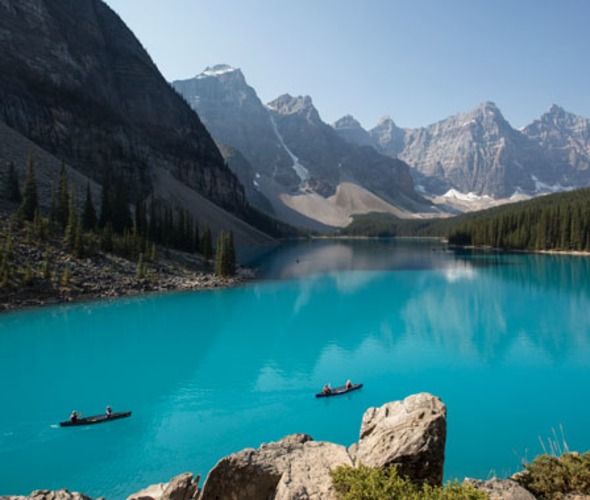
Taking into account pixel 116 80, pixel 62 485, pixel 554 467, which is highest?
pixel 116 80

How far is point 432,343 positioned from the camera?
38031 mm

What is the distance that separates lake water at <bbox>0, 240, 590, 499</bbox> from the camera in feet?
63.0

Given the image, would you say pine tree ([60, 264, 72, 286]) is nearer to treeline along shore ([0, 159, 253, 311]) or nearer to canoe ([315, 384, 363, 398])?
treeline along shore ([0, 159, 253, 311])

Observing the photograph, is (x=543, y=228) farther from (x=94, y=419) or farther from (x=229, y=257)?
(x=94, y=419)

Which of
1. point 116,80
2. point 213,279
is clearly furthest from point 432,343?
point 116,80

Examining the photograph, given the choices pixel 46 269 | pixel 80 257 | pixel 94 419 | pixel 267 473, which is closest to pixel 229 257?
pixel 80 257

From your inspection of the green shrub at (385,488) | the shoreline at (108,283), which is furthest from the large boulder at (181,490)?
the shoreline at (108,283)

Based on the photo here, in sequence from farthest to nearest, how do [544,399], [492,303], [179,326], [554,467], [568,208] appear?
[568,208], [492,303], [179,326], [544,399], [554,467]

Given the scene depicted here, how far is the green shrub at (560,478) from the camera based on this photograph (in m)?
9.75

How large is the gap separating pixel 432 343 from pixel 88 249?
→ 162 ft

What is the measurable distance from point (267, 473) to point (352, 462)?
2.08 m

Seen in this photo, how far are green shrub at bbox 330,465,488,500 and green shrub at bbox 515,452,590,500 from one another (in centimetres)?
298

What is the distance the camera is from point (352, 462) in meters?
9.81

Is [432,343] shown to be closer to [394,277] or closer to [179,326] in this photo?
[179,326]
